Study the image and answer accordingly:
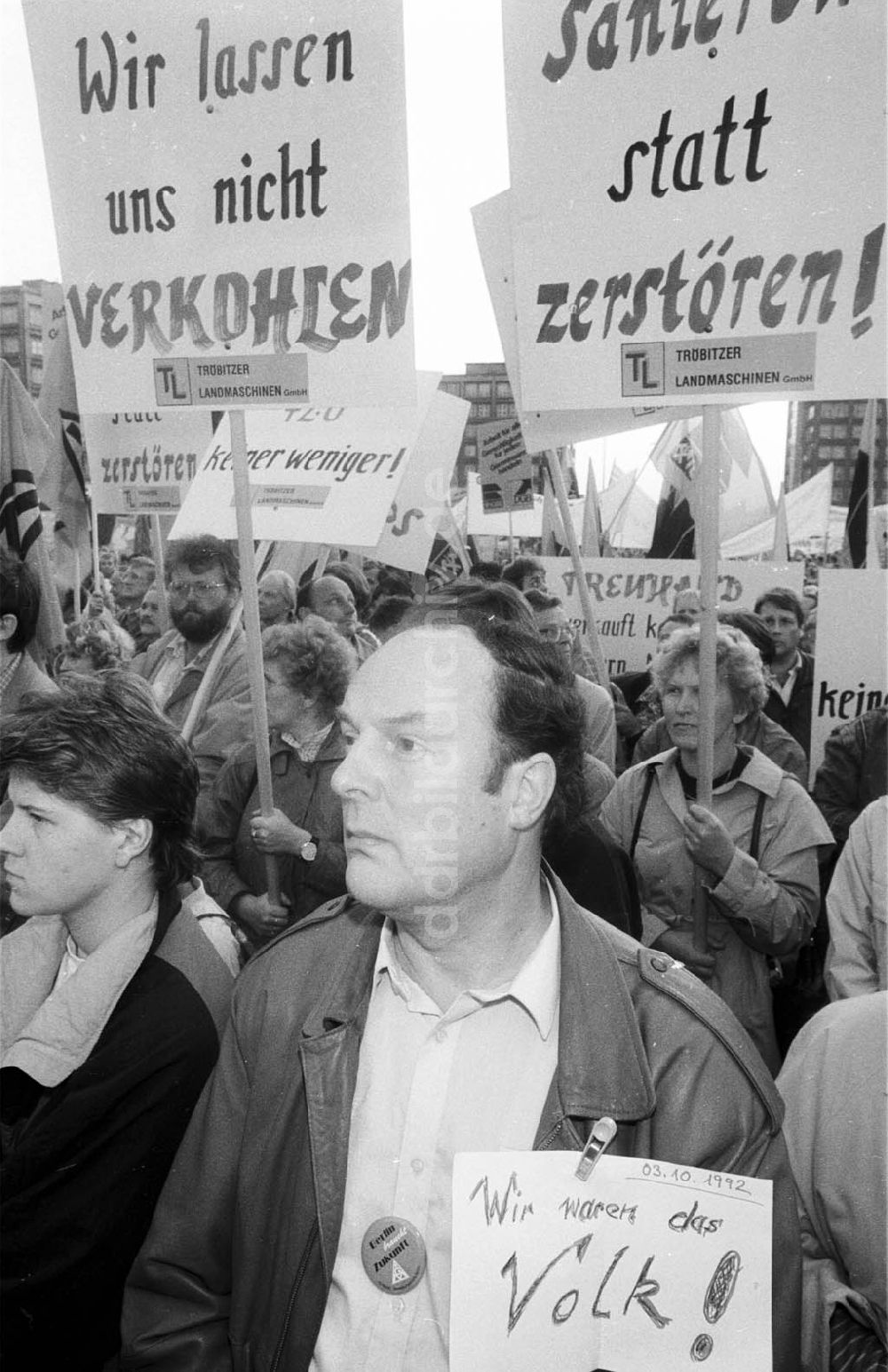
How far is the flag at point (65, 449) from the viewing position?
3.95 metres

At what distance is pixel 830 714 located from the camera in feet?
10.3

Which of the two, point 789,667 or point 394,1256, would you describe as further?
point 789,667

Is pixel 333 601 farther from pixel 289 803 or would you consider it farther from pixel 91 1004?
pixel 91 1004

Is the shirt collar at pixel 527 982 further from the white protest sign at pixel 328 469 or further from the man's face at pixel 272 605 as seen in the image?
the man's face at pixel 272 605

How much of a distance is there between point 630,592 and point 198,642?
2147mm

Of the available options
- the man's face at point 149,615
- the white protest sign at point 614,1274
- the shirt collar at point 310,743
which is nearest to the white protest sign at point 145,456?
the man's face at point 149,615

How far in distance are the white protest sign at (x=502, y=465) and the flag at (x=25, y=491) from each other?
1.18m

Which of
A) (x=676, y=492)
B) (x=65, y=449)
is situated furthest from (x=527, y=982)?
(x=676, y=492)

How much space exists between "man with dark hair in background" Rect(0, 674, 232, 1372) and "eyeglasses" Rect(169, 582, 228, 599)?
1641 millimetres

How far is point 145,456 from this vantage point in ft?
12.8

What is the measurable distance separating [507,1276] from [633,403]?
4.20 ft

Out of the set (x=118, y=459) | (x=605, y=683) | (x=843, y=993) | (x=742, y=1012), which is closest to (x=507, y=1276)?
(x=843, y=993)

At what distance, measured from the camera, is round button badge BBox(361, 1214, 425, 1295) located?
97 cm

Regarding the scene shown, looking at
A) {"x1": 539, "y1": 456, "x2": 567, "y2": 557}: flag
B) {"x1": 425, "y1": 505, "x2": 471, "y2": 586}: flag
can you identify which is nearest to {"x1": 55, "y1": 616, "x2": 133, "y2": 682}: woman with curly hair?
{"x1": 425, "y1": 505, "x2": 471, "y2": 586}: flag
